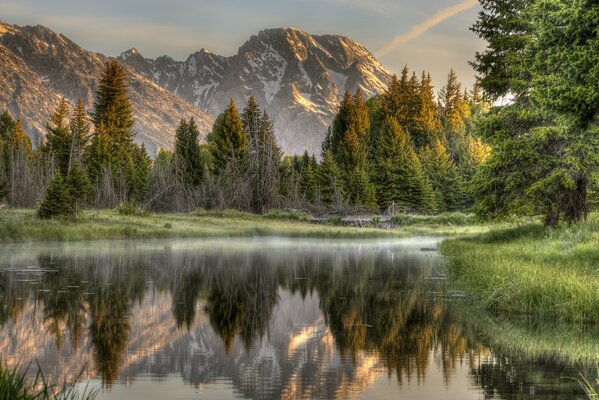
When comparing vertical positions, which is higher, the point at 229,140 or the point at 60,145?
the point at 229,140

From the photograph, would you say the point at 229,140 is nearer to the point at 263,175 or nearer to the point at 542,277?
the point at 263,175

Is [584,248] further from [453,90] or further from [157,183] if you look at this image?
[453,90]

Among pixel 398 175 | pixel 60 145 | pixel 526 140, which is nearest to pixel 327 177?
pixel 398 175

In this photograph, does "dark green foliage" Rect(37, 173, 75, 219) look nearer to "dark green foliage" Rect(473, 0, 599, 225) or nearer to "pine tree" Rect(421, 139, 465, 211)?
"dark green foliage" Rect(473, 0, 599, 225)

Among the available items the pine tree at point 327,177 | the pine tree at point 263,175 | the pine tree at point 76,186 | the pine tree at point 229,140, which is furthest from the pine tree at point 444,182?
the pine tree at point 76,186

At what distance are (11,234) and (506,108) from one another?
86.4 feet

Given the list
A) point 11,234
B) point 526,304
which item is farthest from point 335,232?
point 526,304

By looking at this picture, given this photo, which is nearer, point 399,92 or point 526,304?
point 526,304

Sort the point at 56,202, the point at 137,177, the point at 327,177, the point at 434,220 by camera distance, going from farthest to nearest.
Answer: the point at 327,177
the point at 137,177
the point at 434,220
the point at 56,202

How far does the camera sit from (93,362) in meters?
11.1

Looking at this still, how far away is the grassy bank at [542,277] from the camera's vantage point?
47.3 feet

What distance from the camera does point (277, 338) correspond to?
13492 mm

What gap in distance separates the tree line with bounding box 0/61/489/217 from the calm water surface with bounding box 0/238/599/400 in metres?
29.1

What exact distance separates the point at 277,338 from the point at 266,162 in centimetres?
5249
